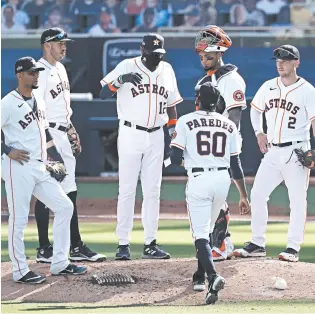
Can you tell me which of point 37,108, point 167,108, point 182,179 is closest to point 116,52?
point 182,179

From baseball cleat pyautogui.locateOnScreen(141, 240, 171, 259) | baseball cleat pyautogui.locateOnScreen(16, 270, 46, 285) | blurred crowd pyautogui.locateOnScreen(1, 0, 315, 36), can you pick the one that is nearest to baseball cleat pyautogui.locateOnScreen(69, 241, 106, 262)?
baseball cleat pyautogui.locateOnScreen(141, 240, 171, 259)

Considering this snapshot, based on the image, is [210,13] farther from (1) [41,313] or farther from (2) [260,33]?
(1) [41,313]

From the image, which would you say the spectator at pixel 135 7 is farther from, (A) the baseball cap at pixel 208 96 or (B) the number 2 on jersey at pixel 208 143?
(B) the number 2 on jersey at pixel 208 143

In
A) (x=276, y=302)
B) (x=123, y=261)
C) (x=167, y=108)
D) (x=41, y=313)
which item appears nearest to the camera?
(x=41, y=313)

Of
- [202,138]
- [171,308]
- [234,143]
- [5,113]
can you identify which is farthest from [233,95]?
[171,308]

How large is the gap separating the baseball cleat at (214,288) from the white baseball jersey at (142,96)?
2.19m

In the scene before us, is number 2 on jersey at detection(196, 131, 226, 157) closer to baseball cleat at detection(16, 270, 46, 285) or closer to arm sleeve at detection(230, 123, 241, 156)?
arm sleeve at detection(230, 123, 241, 156)

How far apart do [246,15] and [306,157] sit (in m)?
11.3

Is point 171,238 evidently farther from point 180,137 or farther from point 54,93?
point 180,137

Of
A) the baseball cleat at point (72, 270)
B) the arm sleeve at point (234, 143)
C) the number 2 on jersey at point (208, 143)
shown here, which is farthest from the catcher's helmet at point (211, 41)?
the baseball cleat at point (72, 270)

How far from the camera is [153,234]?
8844 mm

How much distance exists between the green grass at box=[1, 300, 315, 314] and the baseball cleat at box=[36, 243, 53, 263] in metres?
1.38

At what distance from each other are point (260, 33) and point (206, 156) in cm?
1041

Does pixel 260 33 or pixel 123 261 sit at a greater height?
pixel 260 33
